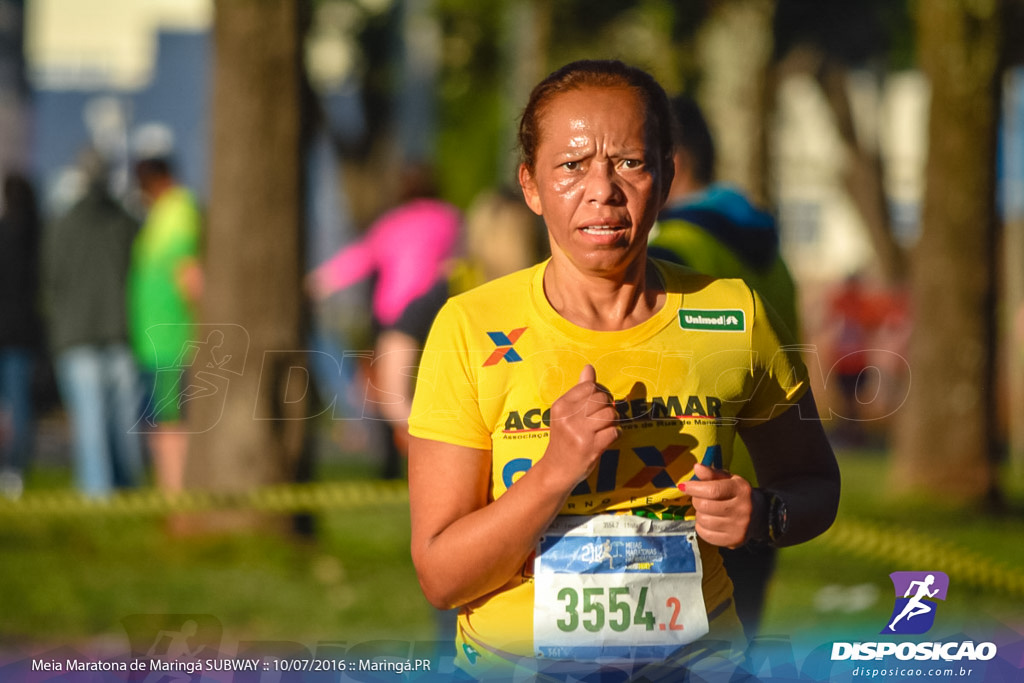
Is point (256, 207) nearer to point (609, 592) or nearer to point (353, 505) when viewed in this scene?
point (353, 505)

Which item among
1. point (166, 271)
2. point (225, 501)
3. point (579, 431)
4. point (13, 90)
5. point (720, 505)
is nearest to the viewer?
point (579, 431)

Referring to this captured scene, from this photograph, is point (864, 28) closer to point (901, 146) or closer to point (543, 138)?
point (543, 138)

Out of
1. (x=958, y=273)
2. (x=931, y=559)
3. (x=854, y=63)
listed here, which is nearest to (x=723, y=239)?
(x=931, y=559)

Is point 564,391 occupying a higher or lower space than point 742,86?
lower

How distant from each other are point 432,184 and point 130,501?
2.56 m

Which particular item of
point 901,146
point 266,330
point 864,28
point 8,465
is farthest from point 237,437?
point 901,146

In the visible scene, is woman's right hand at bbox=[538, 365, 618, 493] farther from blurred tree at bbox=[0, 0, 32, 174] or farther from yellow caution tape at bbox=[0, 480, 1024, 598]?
blurred tree at bbox=[0, 0, 32, 174]

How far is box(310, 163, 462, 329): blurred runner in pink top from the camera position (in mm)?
7895

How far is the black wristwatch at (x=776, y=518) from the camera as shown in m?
2.64

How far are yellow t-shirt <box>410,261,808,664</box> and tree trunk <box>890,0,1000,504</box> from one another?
29.8 ft

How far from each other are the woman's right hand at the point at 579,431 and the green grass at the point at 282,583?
369 cm

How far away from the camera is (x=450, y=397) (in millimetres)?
2547

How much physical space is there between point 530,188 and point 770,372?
58 centimetres

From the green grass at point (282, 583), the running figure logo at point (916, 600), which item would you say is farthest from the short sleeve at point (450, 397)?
the green grass at point (282, 583)
